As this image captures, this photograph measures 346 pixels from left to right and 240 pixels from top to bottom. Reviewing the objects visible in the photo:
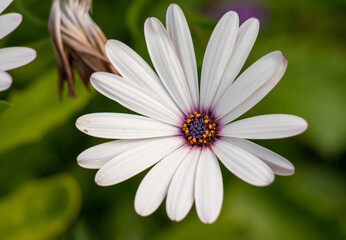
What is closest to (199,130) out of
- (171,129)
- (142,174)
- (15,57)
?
(171,129)

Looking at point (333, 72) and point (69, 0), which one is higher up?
point (69, 0)

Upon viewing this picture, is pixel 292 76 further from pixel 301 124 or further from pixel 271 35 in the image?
pixel 301 124

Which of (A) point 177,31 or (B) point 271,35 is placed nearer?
(A) point 177,31

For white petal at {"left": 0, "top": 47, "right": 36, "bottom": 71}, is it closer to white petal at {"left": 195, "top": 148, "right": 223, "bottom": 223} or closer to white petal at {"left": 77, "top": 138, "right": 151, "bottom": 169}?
white petal at {"left": 77, "top": 138, "right": 151, "bottom": 169}

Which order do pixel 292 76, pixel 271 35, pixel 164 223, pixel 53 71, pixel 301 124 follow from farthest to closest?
pixel 271 35, pixel 292 76, pixel 164 223, pixel 53 71, pixel 301 124

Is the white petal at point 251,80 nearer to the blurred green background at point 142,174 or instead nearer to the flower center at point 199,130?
the flower center at point 199,130

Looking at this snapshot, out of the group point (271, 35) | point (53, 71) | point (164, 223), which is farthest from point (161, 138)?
point (271, 35)

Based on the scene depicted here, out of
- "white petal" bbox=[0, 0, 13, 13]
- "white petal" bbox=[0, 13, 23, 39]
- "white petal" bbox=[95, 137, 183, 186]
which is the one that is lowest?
"white petal" bbox=[95, 137, 183, 186]

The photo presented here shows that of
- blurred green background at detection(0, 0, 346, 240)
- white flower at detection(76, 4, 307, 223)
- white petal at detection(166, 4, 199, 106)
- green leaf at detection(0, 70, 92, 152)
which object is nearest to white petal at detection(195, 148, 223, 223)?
white flower at detection(76, 4, 307, 223)
